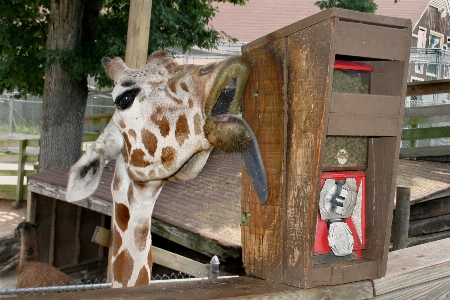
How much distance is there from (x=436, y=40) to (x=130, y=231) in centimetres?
2717

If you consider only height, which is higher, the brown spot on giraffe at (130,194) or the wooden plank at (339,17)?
the wooden plank at (339,17)

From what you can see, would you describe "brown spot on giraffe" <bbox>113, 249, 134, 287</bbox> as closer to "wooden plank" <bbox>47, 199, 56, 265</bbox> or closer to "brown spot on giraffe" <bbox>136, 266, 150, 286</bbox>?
"brown spot on giraffe" <bbox>136, 266, 150, 286</bbox>

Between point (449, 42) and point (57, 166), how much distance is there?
2452 centimetres

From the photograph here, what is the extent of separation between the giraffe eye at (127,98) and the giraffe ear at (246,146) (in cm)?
50

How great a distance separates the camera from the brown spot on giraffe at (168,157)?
→ 2015mm

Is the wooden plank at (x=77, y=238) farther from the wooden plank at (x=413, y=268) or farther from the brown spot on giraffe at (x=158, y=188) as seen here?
the wooden plank at (x=413, y=268)

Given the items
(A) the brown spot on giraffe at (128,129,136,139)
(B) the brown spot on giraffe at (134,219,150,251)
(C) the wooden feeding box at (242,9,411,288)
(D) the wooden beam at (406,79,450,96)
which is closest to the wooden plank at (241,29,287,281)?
(C) the wooden feeding box at (242,9,411,288)

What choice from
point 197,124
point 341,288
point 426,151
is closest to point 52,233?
point 426,151

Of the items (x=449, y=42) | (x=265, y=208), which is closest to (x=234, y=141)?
(x=265, y=208)

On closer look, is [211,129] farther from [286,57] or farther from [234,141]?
[286,57]

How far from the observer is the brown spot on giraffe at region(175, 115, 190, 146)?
1915 mm

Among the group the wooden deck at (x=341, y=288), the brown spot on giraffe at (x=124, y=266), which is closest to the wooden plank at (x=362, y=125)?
the wooden deck at (x=341, y=288)

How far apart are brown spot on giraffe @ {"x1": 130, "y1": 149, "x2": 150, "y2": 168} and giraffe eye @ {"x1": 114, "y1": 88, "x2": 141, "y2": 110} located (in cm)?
19

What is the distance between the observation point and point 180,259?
3951mm
